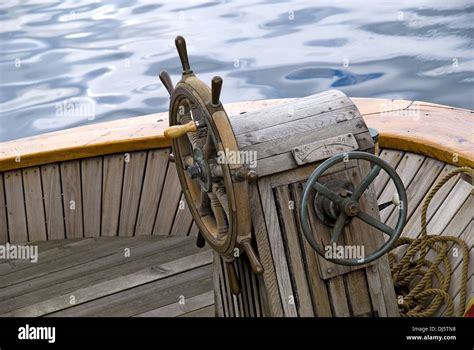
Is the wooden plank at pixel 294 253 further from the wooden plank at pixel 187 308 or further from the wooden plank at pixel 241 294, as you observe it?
the wooden plank at pixel 187 308

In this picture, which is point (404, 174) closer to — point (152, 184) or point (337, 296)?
point (337, 296)

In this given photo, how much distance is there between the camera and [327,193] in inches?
89.4

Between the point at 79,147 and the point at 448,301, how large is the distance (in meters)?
1.53

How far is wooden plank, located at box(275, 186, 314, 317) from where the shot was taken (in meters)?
2.33

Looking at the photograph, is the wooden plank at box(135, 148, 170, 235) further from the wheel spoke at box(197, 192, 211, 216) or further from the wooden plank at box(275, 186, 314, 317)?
the wooden plank at box(275, 186, 314, 317)

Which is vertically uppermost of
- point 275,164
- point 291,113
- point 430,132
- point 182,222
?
point 291,113

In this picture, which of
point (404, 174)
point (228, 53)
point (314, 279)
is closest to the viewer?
point (314, 279)

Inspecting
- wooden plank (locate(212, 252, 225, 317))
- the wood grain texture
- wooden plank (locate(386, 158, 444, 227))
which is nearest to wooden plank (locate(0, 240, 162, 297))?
the wood grain texture

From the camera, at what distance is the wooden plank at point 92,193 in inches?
138

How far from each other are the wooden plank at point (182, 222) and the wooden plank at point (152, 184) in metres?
0.08

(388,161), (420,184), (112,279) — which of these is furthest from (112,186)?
(420,184)

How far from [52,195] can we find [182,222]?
1.63ft

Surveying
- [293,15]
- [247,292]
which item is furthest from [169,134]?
[293,15]
